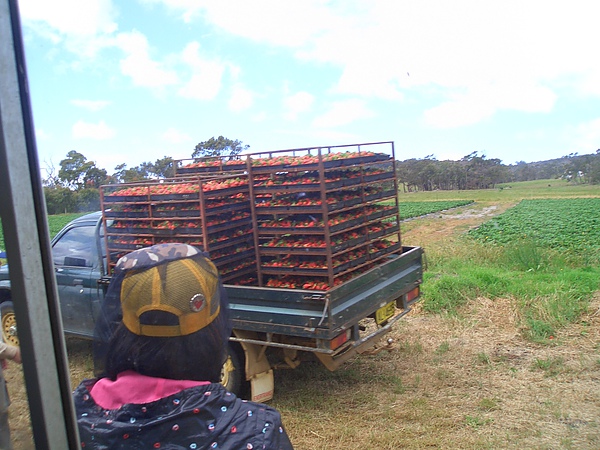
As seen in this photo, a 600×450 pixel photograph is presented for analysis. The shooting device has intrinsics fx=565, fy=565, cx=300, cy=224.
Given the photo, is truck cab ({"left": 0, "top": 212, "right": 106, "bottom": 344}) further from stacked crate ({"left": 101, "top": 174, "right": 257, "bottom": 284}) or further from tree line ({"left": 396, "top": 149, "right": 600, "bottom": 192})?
tree line ({"left": 396, "top": 149, "right": 600, "bottom": 192})

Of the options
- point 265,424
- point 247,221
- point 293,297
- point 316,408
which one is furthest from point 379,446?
point 265,424

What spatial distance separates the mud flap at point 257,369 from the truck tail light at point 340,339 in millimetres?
710

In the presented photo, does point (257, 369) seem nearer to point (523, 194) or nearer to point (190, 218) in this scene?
point (190, 218)

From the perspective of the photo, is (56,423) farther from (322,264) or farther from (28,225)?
(322,264)

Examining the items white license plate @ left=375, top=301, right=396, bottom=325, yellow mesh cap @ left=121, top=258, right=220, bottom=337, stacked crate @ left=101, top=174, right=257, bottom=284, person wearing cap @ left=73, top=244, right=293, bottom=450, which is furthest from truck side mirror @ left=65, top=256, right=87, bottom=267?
yellow mesh cap @ left=121, top=258, right=220, bottom=337

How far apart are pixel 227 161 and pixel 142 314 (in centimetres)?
569

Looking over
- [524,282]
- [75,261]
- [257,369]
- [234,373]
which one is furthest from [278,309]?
[524,282]

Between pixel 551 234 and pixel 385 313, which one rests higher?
pixel 385 313

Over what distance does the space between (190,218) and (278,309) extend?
4.26ft

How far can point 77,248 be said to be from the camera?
6.32 meters

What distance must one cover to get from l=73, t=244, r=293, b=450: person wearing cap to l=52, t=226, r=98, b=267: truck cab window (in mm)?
4933

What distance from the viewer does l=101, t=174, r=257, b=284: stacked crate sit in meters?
5.45

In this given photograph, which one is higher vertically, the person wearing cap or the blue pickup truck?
the person wearing cap

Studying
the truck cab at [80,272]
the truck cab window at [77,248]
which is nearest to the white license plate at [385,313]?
the truck cab at [80,272]
